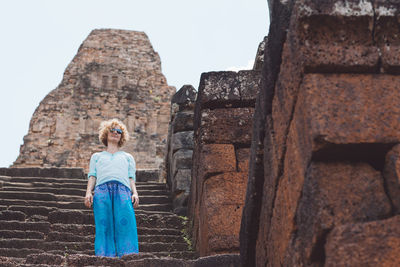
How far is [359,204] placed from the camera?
6.79ft

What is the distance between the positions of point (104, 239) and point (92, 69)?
2106cm

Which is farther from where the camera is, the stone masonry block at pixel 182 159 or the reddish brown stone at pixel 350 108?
the stone masonry block at pixel 182 159

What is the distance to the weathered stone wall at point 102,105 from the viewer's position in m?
22.9

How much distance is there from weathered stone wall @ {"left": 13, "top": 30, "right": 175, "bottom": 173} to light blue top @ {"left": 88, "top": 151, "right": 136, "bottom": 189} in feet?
54.9

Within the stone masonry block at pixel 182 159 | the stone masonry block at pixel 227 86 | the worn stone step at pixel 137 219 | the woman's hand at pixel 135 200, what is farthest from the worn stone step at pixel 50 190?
the stone masonry block at pixel 227 86

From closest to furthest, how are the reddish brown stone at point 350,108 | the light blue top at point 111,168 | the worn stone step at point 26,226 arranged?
the reddish brown stone at point 350,108 → the light blue top at point 111,168 → the worn stone step at point 26,226

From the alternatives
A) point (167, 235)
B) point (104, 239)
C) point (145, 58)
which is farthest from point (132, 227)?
point (145, 58)

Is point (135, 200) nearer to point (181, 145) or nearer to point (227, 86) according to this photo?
point (227, 86)

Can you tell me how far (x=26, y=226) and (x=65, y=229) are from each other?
50 centimetres

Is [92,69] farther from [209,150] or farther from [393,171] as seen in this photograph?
[393,171]

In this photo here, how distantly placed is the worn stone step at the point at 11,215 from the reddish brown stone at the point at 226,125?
9.35ft

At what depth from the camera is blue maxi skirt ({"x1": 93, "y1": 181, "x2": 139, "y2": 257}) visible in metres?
5.21

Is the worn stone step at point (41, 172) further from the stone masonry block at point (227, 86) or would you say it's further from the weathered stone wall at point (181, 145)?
the stone masonry block at point (227, 86)

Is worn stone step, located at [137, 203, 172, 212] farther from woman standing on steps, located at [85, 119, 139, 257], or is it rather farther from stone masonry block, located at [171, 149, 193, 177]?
woman standing on steps, located at [85, 119, 139, 257]
